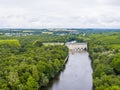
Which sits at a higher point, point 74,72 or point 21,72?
point 21,72

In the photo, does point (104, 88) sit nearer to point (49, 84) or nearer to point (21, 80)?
point (21, 80)

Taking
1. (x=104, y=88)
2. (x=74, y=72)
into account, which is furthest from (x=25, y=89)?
(x=74, y=72)

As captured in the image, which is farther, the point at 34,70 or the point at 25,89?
the point at 34,70

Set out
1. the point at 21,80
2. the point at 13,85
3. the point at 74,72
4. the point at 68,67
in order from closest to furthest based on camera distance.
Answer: the point at 13,85 → the point at 21,80 → the point at 74,72 → the point at 68,67

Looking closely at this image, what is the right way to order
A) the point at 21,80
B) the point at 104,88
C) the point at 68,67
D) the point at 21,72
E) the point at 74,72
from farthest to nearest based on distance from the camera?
the point at 68,67
the point at 74,72
the point at 21,72
the point at 21,80
the point at 104,88

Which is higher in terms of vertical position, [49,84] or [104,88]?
[104,88]

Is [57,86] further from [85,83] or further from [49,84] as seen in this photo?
[85,83]

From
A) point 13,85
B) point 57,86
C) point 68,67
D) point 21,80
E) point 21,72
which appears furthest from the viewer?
point 68,67

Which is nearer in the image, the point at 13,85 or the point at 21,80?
the point at 13,85

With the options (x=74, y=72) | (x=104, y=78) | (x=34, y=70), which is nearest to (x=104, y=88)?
(x=104, y=78)
